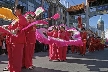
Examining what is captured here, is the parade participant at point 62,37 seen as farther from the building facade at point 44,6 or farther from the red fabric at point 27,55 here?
the building facade at point 44,6

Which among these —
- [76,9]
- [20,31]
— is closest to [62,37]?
[20,31]

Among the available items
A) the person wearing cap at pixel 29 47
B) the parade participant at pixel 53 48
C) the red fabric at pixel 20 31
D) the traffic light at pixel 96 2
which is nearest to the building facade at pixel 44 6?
the traffic light at pixel 96 2

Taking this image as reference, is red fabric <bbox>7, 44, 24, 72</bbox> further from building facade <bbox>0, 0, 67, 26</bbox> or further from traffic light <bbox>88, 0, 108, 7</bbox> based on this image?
traffic light <bbox>88, 0, 108, 7</bbox>

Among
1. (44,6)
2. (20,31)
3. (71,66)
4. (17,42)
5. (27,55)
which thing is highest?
(44,6)

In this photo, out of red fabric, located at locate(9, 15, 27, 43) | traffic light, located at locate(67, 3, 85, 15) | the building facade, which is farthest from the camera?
traffic light, located at locate(67, 3, 85, 15)

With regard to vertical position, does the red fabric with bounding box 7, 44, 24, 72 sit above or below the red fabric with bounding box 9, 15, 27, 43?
below

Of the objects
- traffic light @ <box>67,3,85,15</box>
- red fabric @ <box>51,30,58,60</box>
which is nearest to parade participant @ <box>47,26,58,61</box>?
red fabric @ <box>51,30,58,60</box>

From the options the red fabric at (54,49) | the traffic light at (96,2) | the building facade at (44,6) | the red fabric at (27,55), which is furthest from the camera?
the traffic light at (96,2)

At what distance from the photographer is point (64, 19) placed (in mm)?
58031

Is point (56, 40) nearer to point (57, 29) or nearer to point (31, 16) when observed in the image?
point (57, 29)

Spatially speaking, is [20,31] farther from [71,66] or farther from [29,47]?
[71,66]

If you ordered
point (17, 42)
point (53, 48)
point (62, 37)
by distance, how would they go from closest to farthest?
point (17, 42) → point (62, 37) → point (53, 48)

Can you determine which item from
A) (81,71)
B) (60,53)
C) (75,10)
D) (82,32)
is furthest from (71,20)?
(81,71)

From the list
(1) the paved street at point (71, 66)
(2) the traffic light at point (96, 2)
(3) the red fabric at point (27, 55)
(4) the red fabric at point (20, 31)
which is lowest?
(1) the paved street at point (71, 66)
